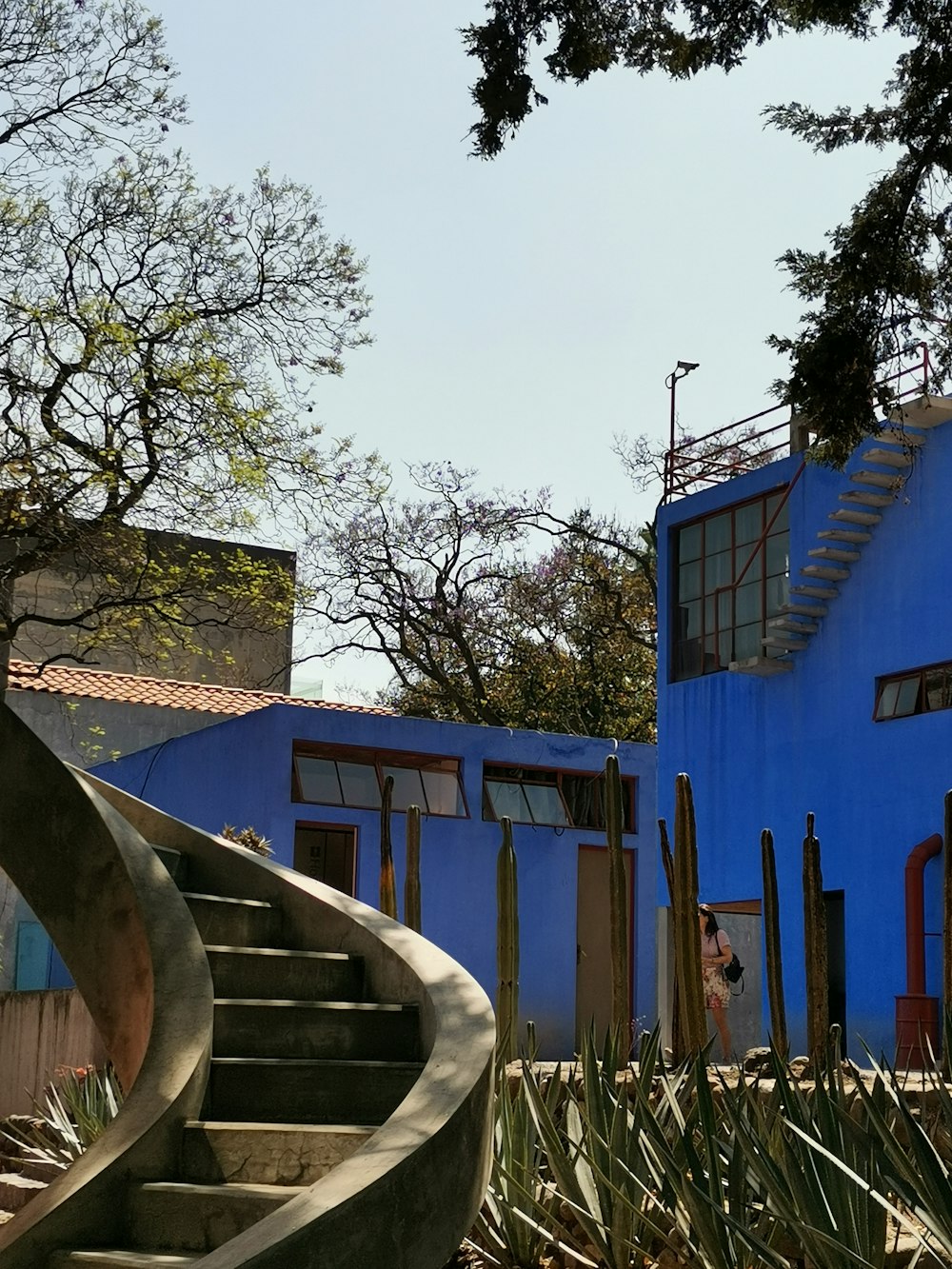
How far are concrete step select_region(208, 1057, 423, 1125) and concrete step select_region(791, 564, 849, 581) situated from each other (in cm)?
1145

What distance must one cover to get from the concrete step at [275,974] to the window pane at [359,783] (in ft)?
40.1

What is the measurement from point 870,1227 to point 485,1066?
1.38 metres

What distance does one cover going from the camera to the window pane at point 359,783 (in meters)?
18.5

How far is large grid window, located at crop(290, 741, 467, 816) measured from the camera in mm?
18359

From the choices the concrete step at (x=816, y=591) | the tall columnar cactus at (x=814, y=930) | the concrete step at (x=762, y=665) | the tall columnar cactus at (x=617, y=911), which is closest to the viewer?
the tall columnar cactus at (x=617, y=911)

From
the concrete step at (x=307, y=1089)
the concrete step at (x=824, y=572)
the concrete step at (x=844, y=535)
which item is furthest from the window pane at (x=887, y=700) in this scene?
the concrete step at (x=307, y=1089)

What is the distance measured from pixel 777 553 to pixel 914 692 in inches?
99.6

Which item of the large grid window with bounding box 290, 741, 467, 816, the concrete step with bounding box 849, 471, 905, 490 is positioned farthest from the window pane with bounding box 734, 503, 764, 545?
the large grid window with bounding box 290, 741, 467, 816

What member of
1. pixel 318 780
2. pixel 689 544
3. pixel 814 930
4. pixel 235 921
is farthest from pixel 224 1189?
pixel 689 544

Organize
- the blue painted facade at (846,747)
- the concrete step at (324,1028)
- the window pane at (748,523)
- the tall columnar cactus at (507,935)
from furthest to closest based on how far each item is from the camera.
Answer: the window pane at (748,523), the blue painted facade at (846,747), the tall columnar cactus at (507,935), the concrete step at (324,1028)

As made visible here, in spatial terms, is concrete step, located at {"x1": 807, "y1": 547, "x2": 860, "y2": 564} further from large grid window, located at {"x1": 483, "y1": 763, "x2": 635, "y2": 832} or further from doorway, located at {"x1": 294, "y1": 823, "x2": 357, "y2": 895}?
doorway, located at {"x1": 294, "y1": 823, "x2": 357, "y2": 895}

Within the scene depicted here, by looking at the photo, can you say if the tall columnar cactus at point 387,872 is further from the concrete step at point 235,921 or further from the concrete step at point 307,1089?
the concrete step at point 307,1089

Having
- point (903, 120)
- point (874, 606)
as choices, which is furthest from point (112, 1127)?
point (874, 606)

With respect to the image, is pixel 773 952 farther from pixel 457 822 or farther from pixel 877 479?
pixel 457 822
